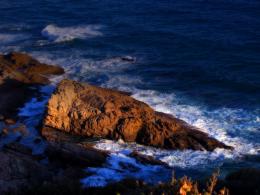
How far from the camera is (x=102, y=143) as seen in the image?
82.3ft

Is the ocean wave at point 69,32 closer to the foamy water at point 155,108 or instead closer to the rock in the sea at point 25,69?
the foamy water at point 155,108

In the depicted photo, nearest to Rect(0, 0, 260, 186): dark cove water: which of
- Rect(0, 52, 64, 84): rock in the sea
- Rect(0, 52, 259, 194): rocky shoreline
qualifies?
Rect(0, 52, 259, 194): rocky shoreline

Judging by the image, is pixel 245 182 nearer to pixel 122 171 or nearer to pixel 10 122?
pixel 122 171

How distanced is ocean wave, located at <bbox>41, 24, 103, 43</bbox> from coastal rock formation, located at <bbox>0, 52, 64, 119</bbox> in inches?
360

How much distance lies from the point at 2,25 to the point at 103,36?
36.8 ft

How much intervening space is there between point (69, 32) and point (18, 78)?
1703cm

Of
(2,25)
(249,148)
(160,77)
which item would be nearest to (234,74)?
(160,77)

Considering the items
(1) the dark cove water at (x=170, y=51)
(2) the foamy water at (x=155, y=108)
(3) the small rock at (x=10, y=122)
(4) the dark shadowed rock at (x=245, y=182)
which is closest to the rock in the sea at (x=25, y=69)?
(2) the foamy water at (x=155, y=108)

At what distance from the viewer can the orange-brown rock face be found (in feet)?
82.4

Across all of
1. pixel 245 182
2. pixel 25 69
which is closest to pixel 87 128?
pixel 245 182

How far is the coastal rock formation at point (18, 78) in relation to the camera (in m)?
28.7

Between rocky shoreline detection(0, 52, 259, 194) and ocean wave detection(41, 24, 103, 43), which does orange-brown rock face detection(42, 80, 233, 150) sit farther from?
ocean wave detection(41, 24, 103, 43)

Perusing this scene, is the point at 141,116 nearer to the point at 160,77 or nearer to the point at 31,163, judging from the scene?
the point at 31,163

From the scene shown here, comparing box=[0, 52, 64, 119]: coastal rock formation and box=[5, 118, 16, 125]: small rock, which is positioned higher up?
box=[0, 52, 64, 119]: coastal rock formation
